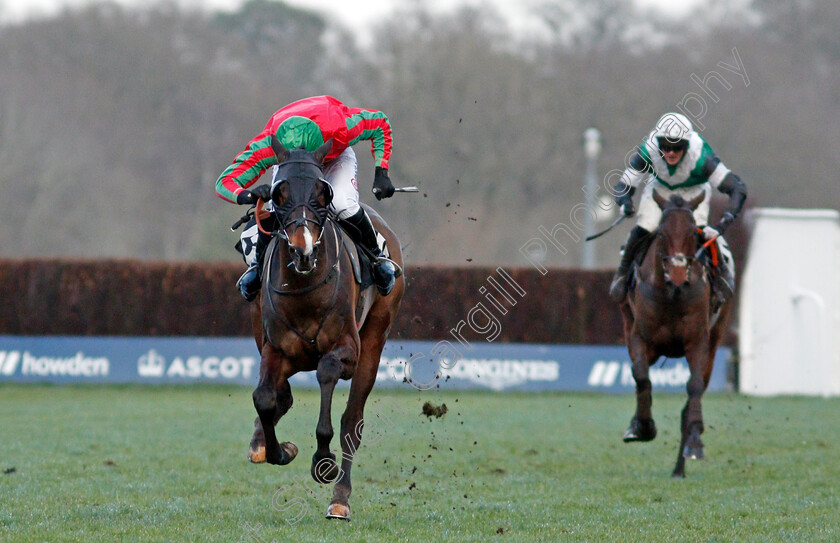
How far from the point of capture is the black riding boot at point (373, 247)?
654 centimetres

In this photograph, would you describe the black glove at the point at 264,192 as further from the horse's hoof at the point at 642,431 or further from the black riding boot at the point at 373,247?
the horse's hoof at the point at 642,431

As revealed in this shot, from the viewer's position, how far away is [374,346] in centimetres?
695

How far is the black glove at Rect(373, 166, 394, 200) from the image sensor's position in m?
6.94

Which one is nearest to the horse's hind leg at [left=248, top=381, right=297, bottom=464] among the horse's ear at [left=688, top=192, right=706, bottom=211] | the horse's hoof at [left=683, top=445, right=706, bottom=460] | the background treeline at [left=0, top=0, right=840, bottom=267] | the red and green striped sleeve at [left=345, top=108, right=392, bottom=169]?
the red and green striped sleeve at [left=345, top=108, right=392, bottom=169]

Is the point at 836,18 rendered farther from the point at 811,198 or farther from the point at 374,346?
the point at 374,346

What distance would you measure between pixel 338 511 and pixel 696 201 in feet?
13.5

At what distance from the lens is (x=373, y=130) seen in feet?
23.3

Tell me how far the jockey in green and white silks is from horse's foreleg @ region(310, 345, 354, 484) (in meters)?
3.78

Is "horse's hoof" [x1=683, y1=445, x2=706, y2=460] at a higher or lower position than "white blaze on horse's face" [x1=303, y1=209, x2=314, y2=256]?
lower

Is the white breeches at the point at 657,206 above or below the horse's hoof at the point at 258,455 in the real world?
above

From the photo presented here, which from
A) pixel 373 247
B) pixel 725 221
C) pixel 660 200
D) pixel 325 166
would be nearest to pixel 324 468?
pixel 373 247

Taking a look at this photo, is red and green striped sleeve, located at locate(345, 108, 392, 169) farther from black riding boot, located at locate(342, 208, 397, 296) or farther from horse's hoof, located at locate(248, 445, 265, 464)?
horse's hoof, located at locate(248, 445, 265, 464)

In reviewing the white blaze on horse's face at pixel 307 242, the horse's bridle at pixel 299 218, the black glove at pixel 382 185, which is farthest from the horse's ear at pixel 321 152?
the black glove at pixel 382 185

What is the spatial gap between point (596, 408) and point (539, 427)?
2776mm
